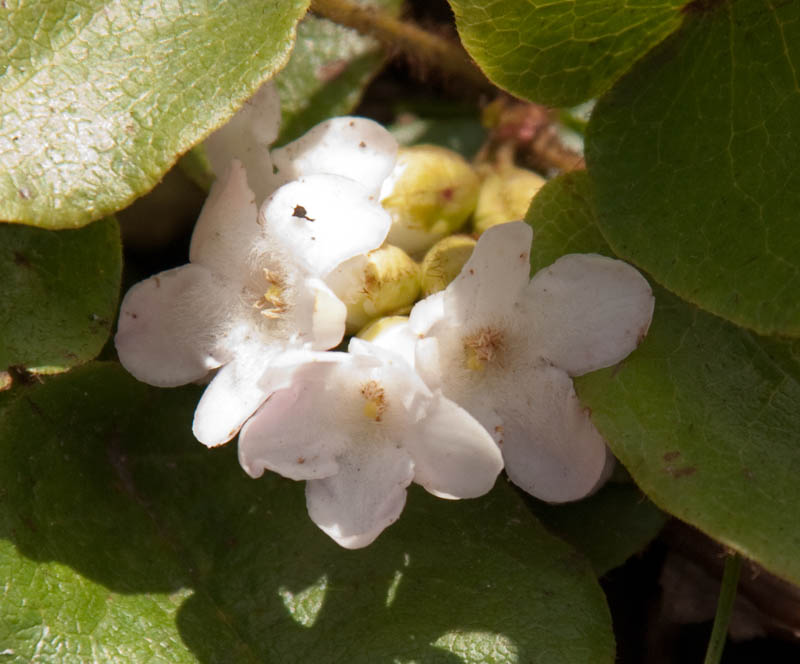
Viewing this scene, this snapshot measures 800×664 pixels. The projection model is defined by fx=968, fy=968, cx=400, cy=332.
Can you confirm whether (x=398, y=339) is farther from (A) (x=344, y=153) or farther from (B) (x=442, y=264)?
(A) (x=344, y=153)

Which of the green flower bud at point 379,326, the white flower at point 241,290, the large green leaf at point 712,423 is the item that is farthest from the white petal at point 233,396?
the large green leaf at point 712,423

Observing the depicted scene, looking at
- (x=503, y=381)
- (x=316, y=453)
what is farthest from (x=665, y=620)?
(x=316, y=453)

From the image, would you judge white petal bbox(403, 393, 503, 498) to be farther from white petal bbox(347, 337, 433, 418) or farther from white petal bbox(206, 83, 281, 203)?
white petal bbox(206, 83, 281, 203)

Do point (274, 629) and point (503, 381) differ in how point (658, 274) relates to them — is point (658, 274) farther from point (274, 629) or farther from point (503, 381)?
point (274, 629)

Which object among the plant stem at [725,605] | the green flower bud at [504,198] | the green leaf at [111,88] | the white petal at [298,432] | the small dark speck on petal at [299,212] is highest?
the green leaf at [111,88]

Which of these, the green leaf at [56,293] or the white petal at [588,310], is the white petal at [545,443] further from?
the green leaf at [56,293]

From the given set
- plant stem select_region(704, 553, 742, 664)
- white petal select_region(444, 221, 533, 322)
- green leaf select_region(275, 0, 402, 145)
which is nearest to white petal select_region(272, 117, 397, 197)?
white petal select_region(444, 221, 533, 322)

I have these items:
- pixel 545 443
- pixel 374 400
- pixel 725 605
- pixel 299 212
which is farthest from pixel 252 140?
pixel 725 605
